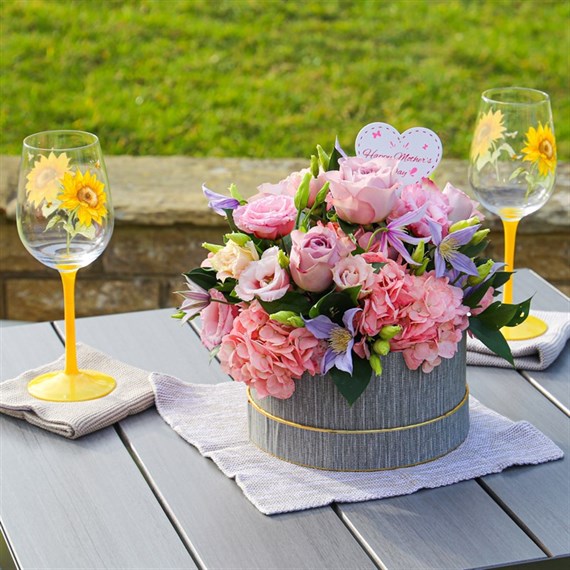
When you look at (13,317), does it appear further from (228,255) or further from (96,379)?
(228,255)

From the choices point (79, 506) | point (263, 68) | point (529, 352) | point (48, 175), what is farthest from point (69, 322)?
point (263, 68)

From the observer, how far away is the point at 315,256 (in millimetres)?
1156

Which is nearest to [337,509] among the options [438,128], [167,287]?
[167,287]

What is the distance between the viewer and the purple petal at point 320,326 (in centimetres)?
117

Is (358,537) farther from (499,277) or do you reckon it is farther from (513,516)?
(499,277)

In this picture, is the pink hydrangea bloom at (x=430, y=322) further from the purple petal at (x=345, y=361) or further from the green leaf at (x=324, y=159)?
the green leaf at (x=324, y=159)

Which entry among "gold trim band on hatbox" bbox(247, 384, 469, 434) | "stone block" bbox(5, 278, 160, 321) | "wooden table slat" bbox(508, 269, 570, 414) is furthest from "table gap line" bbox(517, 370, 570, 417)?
"stone block" bbox(5, 278, 160, 321)

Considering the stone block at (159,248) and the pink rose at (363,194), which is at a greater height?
the pink rose at (363,194)

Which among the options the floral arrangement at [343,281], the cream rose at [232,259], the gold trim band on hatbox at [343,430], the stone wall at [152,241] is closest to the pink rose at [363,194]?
the floral arrangement at [343,281]

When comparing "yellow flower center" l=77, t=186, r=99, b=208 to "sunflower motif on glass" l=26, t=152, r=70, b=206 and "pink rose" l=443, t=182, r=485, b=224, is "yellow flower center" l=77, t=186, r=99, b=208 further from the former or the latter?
"pink rose" l=443, t=182, r=485, b=224

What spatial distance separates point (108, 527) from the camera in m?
1.19

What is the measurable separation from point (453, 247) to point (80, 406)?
0.52m

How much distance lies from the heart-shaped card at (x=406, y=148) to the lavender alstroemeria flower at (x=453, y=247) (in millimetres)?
118

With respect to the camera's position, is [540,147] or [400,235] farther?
[540,147]
